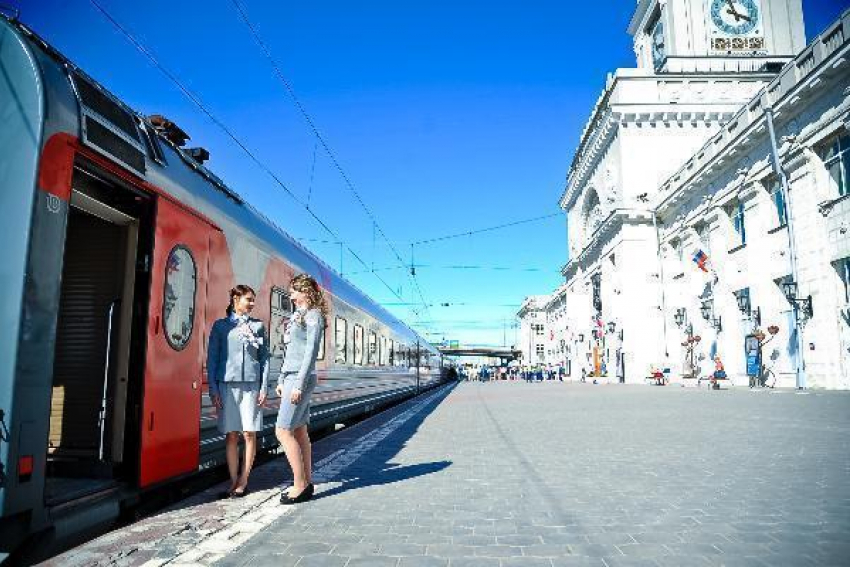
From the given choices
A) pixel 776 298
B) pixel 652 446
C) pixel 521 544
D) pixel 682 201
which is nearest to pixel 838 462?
pixel 652 446

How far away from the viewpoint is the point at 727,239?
1090 inches

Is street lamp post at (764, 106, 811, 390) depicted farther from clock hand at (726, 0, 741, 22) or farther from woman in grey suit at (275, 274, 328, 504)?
clock hand at (726, 0, 741, 22)

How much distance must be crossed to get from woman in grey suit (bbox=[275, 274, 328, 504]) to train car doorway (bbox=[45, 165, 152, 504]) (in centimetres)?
108

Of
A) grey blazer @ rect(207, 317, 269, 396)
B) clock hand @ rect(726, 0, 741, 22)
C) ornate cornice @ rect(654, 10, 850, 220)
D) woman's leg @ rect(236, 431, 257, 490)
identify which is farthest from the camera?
clock hand @ rect(726, 0, 741, 22)

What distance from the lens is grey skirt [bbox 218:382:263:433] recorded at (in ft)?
15.4

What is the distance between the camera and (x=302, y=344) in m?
4.66

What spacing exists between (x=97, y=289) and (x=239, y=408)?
159 cm

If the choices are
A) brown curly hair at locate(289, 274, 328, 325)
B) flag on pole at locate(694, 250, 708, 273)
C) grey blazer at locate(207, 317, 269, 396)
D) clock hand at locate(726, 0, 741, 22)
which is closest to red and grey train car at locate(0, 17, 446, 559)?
grey blazer at locate(207, 317, 269, 396)

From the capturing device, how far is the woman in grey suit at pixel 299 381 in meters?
4.52

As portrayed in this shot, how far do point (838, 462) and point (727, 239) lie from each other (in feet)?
81.3

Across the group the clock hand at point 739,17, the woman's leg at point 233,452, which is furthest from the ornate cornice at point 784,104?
the clock hand at point 739,17

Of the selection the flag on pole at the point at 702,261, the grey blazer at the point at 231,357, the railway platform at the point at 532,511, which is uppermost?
the flag on pole at the point at 702,261

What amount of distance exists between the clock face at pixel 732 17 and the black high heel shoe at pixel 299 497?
182 feet

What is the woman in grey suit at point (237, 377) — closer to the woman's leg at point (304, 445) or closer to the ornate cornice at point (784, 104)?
the woman's leg at point (304, 445)
